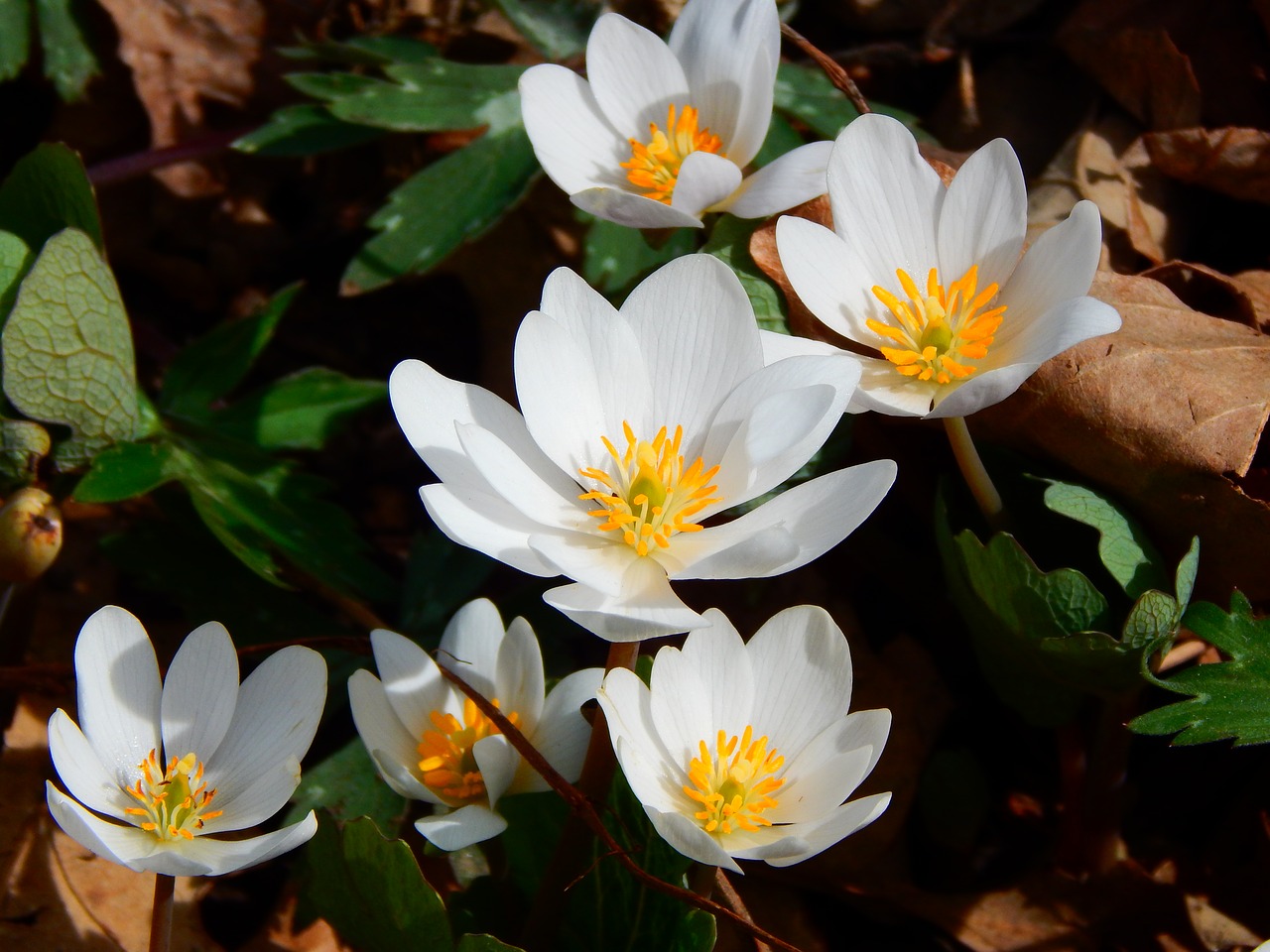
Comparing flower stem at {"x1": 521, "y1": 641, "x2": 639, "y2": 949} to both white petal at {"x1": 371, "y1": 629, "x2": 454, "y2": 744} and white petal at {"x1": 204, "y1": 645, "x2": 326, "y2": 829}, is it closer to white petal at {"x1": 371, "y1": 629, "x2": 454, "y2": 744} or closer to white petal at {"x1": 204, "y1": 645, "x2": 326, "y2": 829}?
white petal at {"x1": 371, "y1": 629, "x2": 454, "y2": 744}

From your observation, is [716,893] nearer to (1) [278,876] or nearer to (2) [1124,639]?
(2) [1124,639]

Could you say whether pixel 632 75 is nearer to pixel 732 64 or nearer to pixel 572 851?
pixel 732 64

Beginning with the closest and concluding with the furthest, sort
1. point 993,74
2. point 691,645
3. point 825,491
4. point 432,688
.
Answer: point 825,491 → point 691,645 → point 432,688 → point 993,74

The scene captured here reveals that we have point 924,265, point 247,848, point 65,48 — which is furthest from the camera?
point 65,48

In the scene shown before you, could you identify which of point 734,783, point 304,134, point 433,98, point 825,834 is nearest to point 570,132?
point 433,98

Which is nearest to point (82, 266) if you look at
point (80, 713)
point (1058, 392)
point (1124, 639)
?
point (80, 713)
